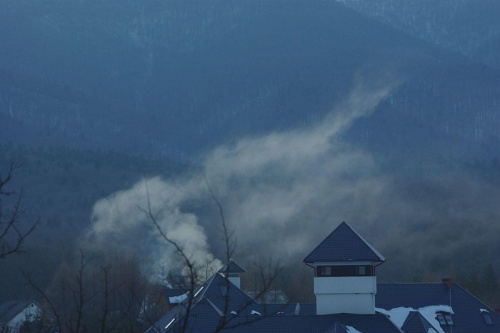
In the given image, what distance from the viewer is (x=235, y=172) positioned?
155m

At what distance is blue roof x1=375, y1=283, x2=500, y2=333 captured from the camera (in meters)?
36.1

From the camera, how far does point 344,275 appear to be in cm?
3180

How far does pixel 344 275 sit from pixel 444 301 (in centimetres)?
857

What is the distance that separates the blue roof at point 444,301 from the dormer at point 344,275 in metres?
6.45

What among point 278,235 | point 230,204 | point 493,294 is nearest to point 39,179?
point 230,204

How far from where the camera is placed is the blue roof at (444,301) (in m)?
36.1

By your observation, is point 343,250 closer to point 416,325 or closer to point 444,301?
point 416,325

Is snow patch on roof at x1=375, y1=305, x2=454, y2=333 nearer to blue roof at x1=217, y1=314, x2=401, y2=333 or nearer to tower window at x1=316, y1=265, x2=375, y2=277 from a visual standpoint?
tower window at x1=316, y1=265, x2=375, y2=277

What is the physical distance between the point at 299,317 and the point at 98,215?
292 ft

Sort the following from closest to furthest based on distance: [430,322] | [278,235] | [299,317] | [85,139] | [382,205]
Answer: [299,317], [430,322], [278,235], [382,205], [85,139]

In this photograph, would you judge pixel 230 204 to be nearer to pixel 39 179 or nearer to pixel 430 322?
pixel 39 179

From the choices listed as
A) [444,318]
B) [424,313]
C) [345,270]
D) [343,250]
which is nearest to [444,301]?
[444,318]

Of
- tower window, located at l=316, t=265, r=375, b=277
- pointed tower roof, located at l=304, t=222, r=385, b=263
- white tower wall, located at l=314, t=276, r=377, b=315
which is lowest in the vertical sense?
white tower wall, located at l=314, t=276, r=377, b=315

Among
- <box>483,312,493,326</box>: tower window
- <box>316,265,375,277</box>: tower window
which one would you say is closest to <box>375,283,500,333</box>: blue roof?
<box>483,312,493,326</box>: tower window
